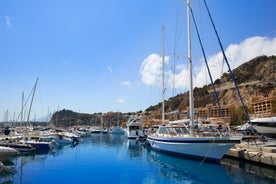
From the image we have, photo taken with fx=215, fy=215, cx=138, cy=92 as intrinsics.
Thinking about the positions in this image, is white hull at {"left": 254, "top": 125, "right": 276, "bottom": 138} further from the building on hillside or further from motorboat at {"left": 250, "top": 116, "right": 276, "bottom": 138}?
the building on hillside

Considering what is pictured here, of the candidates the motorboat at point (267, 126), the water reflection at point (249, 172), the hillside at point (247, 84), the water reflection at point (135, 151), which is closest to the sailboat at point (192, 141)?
the water reflection at point (249, 172)

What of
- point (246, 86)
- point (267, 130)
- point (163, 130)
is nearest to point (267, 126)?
point (267, 130)

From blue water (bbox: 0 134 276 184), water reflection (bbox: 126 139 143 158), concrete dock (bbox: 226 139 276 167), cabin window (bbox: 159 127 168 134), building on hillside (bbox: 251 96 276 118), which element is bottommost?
water reflection (bbox: 126 139 143 158)

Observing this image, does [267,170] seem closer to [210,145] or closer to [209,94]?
[210,145]

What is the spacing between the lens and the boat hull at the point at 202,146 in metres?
20.1

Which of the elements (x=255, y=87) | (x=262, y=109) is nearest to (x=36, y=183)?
(x=262, y=109)

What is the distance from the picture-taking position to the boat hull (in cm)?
2008

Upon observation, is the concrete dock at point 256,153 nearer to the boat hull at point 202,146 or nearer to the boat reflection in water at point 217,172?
the boat reflection in water at point 217,172

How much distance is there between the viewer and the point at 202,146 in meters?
21.3

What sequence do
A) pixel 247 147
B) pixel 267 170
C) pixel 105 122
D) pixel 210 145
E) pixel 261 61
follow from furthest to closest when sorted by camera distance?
1. pixel 105 122
2. pixel 261 61
3. pixel 247 147
4. pixel 210 145
5. pixel 267 170

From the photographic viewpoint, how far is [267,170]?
17.3m

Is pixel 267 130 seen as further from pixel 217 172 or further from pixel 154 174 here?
pixel 154 174

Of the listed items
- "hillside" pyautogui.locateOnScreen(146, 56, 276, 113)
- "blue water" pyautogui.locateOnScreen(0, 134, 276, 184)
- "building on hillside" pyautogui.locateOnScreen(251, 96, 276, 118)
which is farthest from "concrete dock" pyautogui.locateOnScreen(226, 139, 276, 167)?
"hillside" pyautogui.locateOnScreen(146, 56, 276, 113)

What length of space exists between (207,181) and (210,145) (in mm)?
5766
